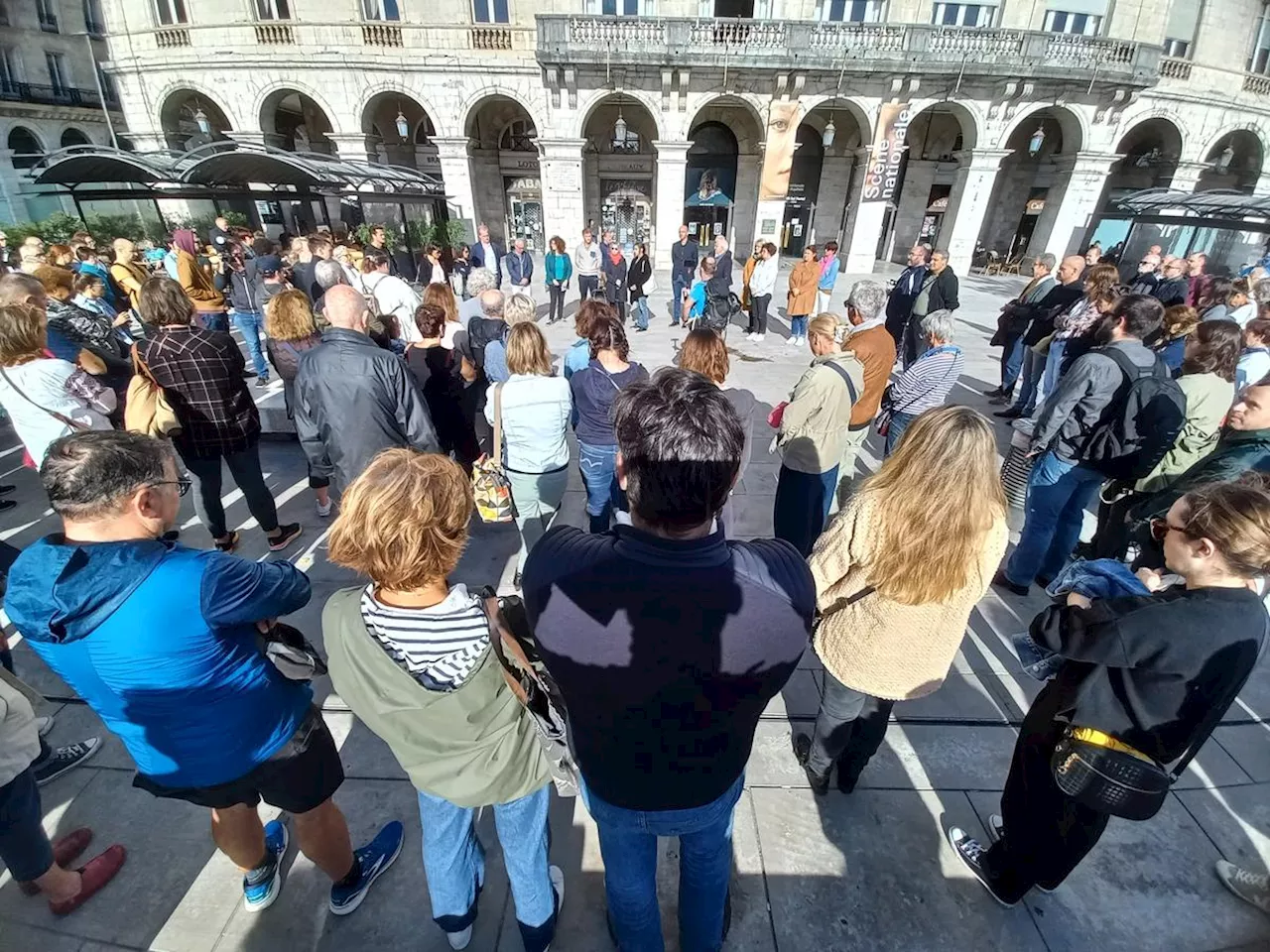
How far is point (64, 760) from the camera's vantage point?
8.55ft

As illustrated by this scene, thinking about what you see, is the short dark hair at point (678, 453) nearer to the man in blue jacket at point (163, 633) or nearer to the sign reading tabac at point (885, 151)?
the man in blue jacket at point (163, 633)

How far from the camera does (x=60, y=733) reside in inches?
110

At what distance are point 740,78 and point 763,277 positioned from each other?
12068mm

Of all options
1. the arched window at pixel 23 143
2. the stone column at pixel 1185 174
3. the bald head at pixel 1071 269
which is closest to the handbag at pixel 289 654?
the bald head at pixel 1071 269

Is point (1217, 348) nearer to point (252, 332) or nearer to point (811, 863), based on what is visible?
point (811, 863)

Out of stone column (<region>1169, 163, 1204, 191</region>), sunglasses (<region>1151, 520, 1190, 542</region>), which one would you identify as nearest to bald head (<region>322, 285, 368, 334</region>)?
sunglasses (<region>1151, 520, 1190, 542</region>)

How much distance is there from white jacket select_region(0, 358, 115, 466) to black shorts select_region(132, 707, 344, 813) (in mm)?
2388

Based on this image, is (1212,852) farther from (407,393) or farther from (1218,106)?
(1218,106)

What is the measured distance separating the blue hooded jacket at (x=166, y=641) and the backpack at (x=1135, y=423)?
4.22 metres

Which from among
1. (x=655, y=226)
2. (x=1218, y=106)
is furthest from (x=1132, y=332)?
(x=1218, y=106)

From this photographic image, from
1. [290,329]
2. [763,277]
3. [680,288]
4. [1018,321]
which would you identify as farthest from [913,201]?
[290,329]

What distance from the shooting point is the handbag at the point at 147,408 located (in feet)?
10.6

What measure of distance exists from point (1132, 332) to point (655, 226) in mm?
16910

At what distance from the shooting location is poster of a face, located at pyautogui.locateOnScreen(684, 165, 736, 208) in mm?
20688
